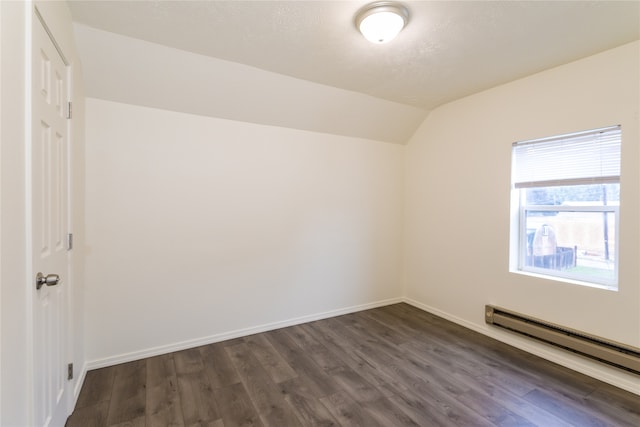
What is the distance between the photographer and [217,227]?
2867mm

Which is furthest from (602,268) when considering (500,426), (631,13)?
(631,13)

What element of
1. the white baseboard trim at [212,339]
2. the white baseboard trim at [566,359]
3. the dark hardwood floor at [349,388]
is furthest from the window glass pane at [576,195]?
the white baseboard trim at [212,339]

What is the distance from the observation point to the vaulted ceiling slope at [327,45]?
5.85ft

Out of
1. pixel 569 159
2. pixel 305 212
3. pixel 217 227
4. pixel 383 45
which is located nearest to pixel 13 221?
pixel 217 227

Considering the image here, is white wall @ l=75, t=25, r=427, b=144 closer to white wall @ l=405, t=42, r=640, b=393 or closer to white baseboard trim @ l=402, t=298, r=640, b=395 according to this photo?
white wall @ l=405, t=42, r=640, b=393

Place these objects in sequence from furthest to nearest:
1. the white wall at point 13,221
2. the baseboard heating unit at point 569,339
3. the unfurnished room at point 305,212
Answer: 1. the baseboard heating unit at point 569,339
2. the unfurnished room at point 305,212
3. the white wall at point 13,221

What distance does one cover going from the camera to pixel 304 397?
205 centimetres

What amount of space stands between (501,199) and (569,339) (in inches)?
51.9

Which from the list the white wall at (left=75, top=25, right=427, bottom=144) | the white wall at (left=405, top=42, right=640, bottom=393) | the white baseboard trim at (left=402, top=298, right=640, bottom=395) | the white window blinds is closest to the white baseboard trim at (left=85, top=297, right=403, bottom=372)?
the white wall at (left=405, top=42, right=640, bottom=393)

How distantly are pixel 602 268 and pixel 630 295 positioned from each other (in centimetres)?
27

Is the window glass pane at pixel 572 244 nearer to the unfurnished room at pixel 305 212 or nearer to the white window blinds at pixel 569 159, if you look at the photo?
the unfurnished room at pixel 305 212

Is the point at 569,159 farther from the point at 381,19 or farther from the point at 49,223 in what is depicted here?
the point at 49,223

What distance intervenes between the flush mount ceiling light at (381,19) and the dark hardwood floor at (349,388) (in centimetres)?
247

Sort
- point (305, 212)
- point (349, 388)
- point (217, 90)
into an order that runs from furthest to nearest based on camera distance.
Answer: point (305, 212) → point (217, 90) → point (349, 388)
